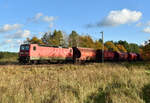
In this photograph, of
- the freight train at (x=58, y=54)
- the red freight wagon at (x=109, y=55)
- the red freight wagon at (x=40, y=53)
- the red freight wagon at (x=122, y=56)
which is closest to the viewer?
the red freight wagon at (x=40, y=53)

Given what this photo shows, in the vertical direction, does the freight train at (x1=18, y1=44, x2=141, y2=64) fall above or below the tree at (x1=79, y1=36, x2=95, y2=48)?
below

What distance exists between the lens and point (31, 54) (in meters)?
23.8

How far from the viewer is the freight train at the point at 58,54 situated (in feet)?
79.0

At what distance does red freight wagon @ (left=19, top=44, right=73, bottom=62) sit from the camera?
23844 mm

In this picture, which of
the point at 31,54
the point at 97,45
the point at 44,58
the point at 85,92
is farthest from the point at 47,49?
the point at 97,45

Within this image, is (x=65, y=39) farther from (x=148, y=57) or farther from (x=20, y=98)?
(x=20, y=98)

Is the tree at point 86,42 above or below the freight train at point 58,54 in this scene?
above

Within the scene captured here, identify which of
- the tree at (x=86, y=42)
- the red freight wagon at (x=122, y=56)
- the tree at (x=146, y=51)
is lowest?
the red freight wagon at (x=122, y=56)

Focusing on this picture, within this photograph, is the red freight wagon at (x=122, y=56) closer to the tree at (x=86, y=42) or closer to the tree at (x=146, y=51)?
the tree at (x=146, y=51)

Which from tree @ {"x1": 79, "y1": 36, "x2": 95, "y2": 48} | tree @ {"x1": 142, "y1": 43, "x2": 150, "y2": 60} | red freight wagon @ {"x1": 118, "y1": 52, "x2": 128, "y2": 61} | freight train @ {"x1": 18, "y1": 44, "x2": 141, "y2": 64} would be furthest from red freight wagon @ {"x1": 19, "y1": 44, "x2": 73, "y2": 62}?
tree @ {"x1": 79, "y1": 36, "x2": 95, "y2": 48}

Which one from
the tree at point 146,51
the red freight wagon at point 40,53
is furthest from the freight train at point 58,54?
the tree at point 146,51

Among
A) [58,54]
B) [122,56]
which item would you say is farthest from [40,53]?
[122,56]

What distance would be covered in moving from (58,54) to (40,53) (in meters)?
4.65

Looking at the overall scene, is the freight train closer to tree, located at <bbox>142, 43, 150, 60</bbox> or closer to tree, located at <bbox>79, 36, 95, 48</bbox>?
tree, located at <bbox>142, 43, 150, 60</bbox>
